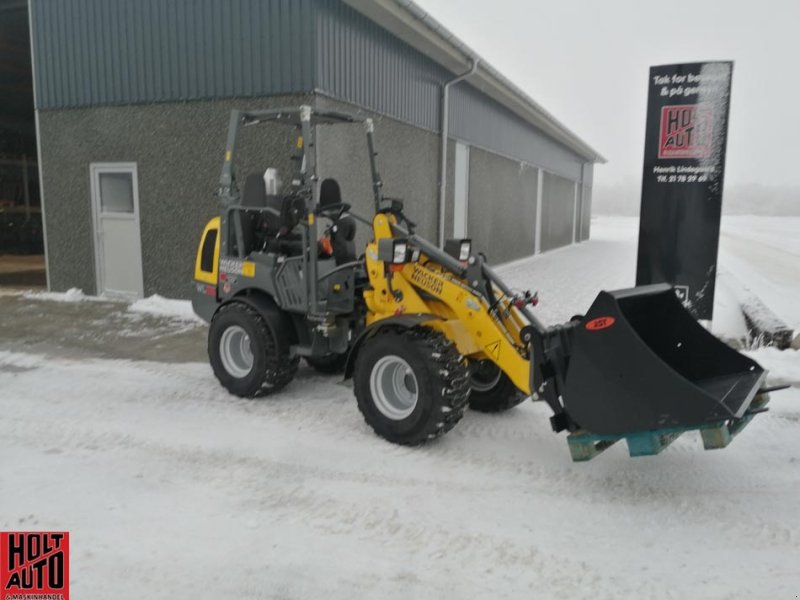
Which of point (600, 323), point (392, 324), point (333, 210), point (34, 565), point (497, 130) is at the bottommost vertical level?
point (34, 565)

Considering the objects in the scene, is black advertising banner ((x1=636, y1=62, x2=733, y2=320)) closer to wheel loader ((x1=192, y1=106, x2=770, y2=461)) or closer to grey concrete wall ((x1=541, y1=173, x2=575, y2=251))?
wheel loader ((x1=192, y1=106, x2=770, y2=461))

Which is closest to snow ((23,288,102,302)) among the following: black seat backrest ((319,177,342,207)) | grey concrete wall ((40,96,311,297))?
grey concrete wall ((40,96,311,297))

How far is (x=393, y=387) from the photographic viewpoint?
4699mm

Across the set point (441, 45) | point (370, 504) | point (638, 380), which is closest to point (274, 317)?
point (370, 504)

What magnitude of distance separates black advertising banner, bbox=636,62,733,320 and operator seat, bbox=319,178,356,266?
414 cm

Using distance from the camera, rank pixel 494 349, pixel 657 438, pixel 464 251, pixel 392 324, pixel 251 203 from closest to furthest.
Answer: pixel 657 438 < pixel 494 349 < pixel 392 324 < pixel 464 251 < pixel 251 203

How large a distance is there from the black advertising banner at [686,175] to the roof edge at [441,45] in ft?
12.6

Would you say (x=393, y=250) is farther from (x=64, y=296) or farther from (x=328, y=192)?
(x=64, y=296)

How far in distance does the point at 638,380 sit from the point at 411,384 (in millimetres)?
1652

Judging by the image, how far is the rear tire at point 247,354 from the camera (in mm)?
5391

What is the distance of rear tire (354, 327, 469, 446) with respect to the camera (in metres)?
4.25

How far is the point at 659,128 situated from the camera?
25.5 feet

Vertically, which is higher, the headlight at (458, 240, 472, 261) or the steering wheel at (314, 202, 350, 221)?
the steering wheel at (314, 202, 350, 221)

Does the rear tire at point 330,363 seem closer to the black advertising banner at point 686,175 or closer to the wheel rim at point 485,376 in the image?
the wheel rim at point 485,376
